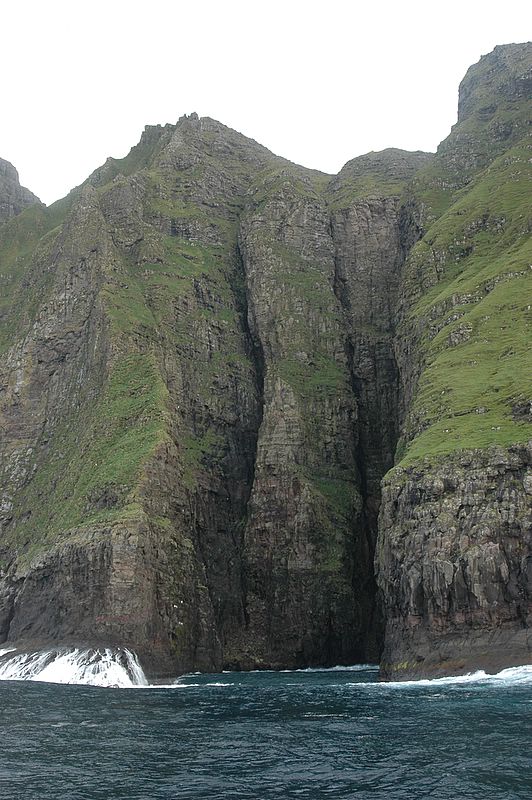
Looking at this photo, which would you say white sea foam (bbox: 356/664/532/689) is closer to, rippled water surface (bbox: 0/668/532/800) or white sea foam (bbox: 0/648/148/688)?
rippled water surface (bbox: 0/668/532/800)

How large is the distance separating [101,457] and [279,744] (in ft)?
284

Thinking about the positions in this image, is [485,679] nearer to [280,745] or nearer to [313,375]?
[280,745]

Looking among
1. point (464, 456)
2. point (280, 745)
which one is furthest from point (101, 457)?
point (280, 745)

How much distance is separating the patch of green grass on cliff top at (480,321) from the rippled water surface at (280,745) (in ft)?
108

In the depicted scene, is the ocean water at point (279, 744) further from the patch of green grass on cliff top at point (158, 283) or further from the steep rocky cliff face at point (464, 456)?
the patch of green grass on cliff top at point (158, 283)

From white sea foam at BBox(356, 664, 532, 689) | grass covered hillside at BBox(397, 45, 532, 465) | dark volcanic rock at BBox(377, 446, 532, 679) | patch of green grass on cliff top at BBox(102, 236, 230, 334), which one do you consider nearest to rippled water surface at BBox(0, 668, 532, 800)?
white sea foam at BBox(356, 664, 532, 689)

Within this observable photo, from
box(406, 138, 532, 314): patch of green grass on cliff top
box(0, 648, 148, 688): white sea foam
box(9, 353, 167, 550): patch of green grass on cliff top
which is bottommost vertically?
box(0, 648, 148, 688): white sea foam

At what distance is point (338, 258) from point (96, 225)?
1981 inches

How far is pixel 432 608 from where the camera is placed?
262 feet

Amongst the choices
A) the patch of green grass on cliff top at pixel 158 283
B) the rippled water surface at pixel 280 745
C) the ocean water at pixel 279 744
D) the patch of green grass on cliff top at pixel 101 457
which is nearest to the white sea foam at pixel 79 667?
the patch of green grass on cliff top at pixel 101 457

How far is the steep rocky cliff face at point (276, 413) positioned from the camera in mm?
87250

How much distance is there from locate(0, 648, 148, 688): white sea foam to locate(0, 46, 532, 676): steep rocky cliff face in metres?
2.94

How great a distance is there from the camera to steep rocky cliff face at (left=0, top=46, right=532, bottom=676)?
87250 millimetres

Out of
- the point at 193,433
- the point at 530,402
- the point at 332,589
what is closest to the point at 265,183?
the point at 193,433
